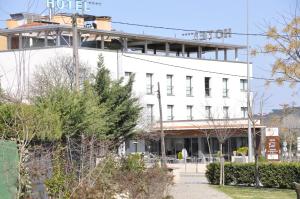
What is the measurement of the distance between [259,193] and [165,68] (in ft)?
153

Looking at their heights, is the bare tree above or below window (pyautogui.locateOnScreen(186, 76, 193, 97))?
below

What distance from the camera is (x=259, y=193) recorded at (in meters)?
28.6

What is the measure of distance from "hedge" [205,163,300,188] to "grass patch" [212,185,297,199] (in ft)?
2.82

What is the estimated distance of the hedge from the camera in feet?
104

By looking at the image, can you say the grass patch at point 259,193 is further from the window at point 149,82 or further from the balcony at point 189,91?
the balcony at point 189,91

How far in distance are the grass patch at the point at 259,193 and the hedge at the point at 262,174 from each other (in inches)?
33.8

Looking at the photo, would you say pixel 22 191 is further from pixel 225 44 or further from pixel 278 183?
pixel 225 44

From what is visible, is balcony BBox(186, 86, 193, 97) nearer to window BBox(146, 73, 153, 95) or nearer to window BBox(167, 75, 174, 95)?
window BBox(167, 75, 174, 95)

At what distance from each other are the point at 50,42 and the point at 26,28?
332 centimetres

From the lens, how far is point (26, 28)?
2539 inches

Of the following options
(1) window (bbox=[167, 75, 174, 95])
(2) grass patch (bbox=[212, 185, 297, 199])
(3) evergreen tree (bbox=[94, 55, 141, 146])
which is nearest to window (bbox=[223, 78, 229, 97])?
(1) window (bbox=[167, 75, 174, 95])

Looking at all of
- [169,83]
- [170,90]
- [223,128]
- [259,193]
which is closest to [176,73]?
[169,83]

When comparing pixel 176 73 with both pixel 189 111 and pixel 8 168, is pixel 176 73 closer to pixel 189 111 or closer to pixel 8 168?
pixel 189 111

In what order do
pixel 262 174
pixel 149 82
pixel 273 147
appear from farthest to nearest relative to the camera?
pixel 149 82 < pixel 273 147 < pixel 262 174
